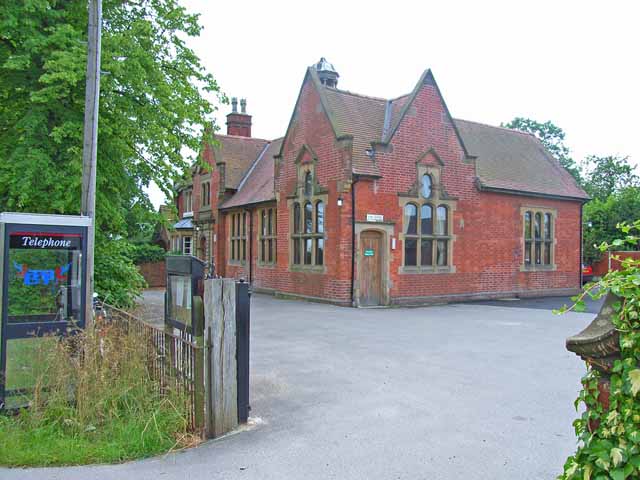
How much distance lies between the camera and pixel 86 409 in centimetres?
562

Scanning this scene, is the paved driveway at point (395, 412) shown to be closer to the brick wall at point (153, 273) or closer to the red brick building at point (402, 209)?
the red brick building at point (402, 209)

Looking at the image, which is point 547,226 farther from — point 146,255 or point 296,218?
point 146,255

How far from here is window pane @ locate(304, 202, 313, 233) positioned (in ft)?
67.4

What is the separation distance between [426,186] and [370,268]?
396 centimetres

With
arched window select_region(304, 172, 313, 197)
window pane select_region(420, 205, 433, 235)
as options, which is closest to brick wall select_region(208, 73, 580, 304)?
arched window select_region(304, 172, 313, 197)

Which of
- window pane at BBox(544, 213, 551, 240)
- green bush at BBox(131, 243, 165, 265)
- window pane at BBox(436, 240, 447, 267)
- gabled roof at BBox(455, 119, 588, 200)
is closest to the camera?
window pane at BBox(436, 240, 447, 267)

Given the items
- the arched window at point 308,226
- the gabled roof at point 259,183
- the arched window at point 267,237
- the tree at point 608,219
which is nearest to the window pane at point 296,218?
the arched window at point 308,226

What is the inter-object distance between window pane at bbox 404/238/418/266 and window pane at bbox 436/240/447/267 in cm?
124

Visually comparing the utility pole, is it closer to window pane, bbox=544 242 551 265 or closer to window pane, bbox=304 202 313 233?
window pane, bbox=304 202 313 233

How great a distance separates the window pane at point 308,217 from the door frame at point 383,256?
8.33 feet

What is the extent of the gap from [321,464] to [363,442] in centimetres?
68

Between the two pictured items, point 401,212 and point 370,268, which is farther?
point 401,212

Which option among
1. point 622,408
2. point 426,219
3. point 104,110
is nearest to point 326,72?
point 426,219

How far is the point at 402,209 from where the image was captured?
19.7 m
